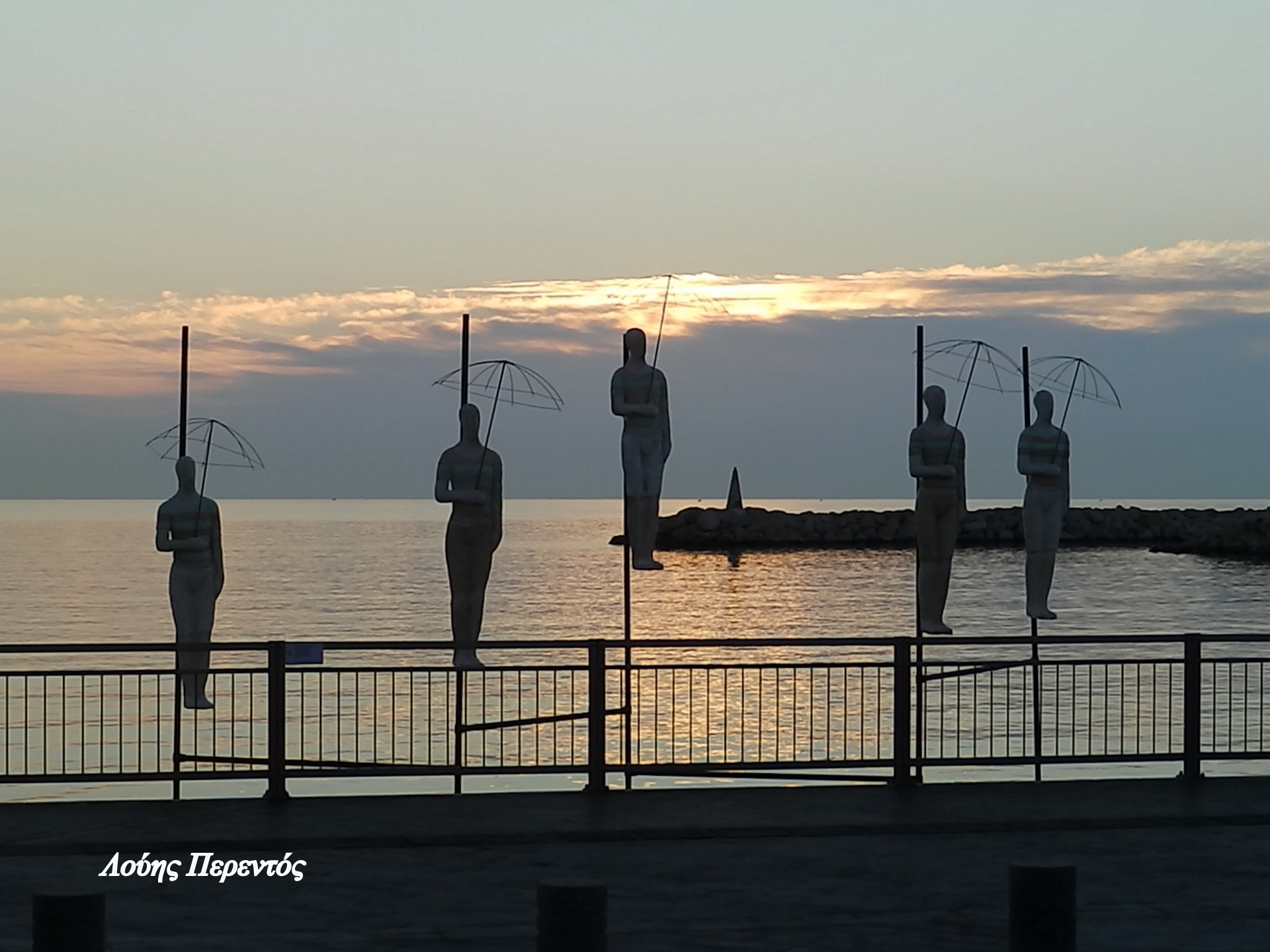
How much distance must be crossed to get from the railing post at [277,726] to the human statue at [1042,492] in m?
7.33

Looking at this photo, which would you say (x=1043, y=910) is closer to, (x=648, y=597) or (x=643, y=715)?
(x=643, y=715)

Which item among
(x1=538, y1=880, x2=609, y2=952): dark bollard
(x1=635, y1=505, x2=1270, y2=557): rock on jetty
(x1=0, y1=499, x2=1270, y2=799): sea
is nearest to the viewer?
(x1=538, y1=880, x2=609, y2=952): dark bollard

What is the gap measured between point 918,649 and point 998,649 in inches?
1388

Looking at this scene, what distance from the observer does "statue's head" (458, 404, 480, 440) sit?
53.9 feet

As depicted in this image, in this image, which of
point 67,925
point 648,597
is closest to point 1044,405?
point 67,925

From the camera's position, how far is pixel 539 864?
12141mm

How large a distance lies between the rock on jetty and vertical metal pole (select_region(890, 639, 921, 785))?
116 metres

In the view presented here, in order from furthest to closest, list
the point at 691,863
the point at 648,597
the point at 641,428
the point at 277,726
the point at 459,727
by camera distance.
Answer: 1. the point at 648,597
2. the point at 641,428
3. the point at 459,727
4. the point at 277,726
5. the point at 691,863

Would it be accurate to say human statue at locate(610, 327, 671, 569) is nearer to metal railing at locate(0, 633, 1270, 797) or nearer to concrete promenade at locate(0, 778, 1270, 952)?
metal railing at locate(0, 633, 1270, 797)

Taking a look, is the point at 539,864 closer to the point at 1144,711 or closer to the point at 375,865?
the point at 375,865

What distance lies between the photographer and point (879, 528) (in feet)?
458

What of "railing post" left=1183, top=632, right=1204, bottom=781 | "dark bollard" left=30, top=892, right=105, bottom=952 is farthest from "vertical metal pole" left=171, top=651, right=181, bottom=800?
"railing post" left=1183, top=632, right=1204, bottom=781

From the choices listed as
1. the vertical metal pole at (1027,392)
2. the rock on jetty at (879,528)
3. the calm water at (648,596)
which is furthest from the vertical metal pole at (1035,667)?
the rock on jetty at (879,528)

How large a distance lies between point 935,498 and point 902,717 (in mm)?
2978
